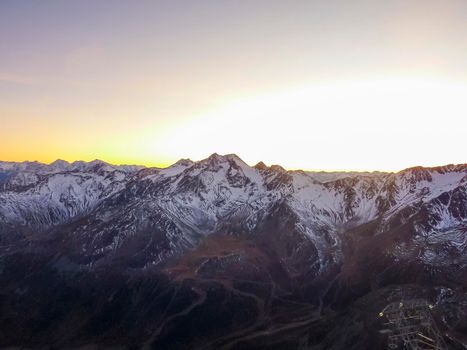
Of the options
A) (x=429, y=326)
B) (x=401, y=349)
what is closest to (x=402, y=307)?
(x=429, y=326)

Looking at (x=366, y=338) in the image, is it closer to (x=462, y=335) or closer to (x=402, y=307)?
(x=462, y=335)

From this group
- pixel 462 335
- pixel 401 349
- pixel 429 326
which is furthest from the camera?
pixel 462 335

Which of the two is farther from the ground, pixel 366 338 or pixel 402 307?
pixel 402 307

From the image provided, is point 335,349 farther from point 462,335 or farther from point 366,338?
point 462,335

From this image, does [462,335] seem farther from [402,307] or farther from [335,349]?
[402,307]

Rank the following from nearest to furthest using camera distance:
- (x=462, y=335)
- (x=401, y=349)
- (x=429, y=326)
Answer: (x=429, y=326), (x=401, y=349), (x=462, y=335)

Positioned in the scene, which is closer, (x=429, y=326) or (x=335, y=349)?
(x=429, y=326)

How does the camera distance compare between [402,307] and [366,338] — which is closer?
[402,307]

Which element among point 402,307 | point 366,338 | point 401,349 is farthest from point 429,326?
point 366,338

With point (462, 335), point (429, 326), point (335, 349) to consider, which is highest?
point (429, 326)
